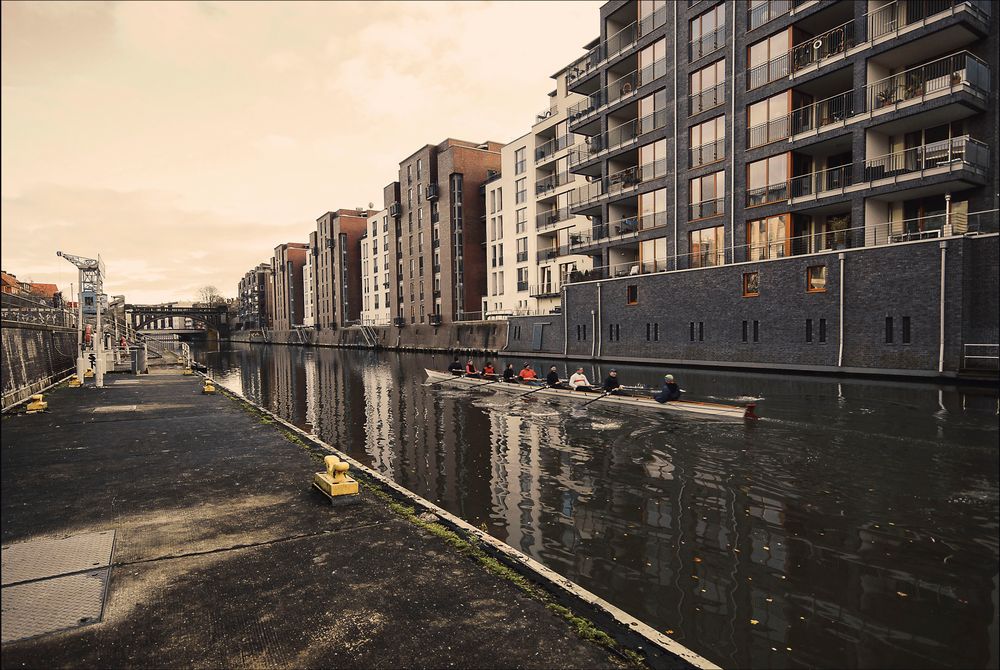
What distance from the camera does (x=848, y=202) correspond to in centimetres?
3023

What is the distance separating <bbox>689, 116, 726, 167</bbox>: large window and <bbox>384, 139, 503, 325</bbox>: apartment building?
36.6 meters

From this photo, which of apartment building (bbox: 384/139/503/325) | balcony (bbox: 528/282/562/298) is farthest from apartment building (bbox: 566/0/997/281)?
apartment building (bbox: 384/139/503/325)

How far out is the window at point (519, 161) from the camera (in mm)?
61188

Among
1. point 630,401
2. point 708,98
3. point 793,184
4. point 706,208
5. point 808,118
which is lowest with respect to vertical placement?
point 630,401

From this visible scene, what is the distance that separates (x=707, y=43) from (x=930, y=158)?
671 inches

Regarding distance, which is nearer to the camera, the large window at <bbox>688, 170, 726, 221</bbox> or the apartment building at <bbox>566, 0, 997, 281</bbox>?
the apartment building at <bbox>566, 0, 997, 281</bbox>

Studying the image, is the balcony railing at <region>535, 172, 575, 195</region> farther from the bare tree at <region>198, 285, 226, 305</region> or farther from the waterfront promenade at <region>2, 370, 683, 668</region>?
the bare tree at <region>198, 285, 226, 305</region>

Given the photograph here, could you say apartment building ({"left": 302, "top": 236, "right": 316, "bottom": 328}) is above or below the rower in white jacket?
above

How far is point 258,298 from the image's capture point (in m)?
165

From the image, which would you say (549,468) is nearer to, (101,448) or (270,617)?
(270,617)

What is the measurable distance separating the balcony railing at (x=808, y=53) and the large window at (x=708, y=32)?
14.1 ft

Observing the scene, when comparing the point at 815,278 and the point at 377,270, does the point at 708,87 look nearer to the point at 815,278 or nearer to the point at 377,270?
the point at 815,278

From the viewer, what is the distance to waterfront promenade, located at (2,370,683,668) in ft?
16.4

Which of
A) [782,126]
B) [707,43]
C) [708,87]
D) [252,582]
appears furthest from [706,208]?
[252,582]
